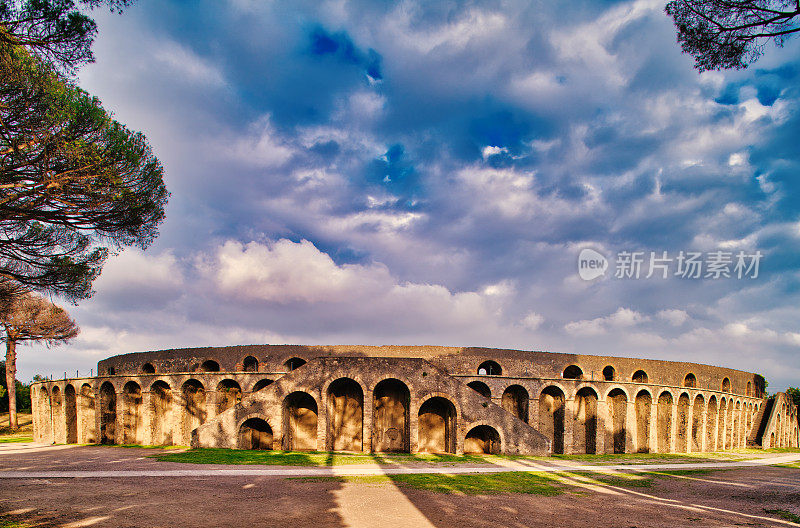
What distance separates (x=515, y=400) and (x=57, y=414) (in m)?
30.2

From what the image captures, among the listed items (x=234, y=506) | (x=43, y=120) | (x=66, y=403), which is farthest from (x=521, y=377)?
(x=66, y=403)

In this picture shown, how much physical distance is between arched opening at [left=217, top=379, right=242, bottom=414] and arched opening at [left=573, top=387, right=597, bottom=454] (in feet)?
66.3

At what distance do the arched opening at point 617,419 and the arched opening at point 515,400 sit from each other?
6.28 meters

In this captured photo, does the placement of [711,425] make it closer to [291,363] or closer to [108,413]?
[291,363]

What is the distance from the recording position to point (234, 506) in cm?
964

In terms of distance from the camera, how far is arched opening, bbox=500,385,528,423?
84.3 ft

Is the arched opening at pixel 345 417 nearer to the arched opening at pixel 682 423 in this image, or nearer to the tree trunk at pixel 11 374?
the arched opening at pixel 682 423

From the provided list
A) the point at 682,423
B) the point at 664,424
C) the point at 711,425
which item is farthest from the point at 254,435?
the point at 711,425

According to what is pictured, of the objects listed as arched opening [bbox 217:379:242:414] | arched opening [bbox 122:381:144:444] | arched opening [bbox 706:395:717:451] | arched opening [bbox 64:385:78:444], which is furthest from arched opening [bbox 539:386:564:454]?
arched opening [bbox 64:385:78:444]

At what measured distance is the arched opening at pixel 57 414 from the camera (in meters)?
29.3

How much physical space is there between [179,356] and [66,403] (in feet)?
27.9

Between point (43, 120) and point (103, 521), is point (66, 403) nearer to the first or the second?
point (43, 120)

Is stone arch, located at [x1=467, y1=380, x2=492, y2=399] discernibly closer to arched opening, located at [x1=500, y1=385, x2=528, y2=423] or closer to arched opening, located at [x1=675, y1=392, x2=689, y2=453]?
arched opening, located at [x1=500, y1=385, x2=528, y2=423]

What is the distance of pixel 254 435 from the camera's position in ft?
71.0
